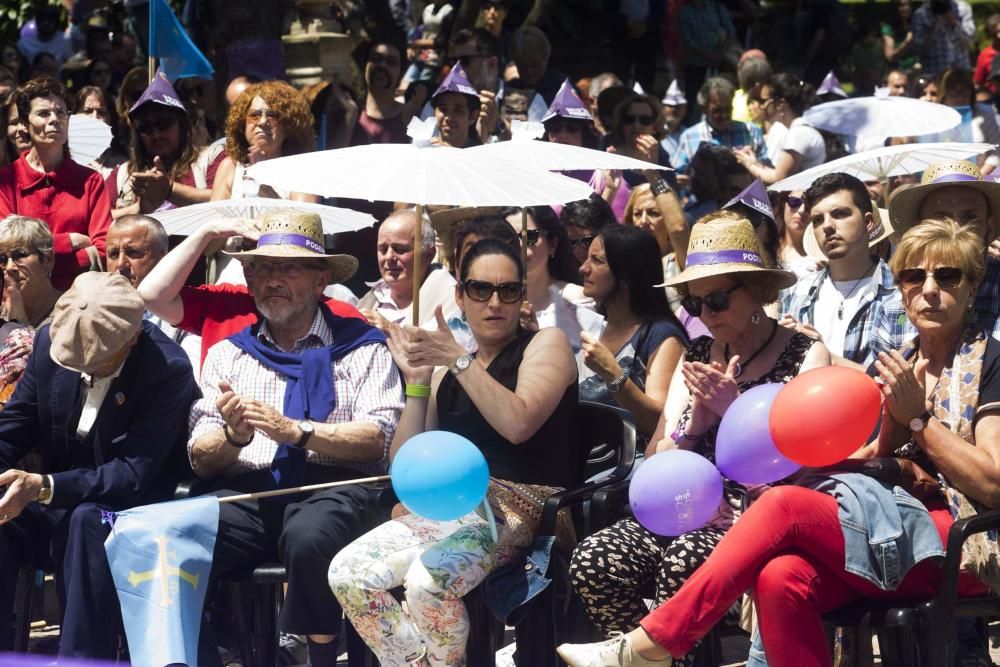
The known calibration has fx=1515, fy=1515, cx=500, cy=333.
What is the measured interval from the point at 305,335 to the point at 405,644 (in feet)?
4.16

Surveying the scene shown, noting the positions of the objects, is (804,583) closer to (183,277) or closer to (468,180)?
(468,180)

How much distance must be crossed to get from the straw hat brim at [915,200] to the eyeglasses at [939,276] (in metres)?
0.95

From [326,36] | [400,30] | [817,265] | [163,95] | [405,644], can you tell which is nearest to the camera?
[405,644]

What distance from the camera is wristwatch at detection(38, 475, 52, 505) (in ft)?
16.0

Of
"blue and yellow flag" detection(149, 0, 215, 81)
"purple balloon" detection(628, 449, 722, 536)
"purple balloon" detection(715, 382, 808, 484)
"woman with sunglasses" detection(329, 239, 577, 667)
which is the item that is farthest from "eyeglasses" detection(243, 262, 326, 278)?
"blue and yellow flag" detection(149, 0, 215, 81)

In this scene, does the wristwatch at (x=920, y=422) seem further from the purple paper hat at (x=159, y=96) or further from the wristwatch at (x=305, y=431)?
the purple paper hat at (x=159, y=96)

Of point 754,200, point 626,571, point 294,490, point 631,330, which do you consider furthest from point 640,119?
point 626,571

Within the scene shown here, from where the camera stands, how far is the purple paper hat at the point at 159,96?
24.1 feet

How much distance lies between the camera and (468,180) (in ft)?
15.8

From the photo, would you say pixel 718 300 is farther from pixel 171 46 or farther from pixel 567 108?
pixel 171 46

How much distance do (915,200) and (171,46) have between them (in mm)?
4483

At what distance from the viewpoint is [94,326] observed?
498cm

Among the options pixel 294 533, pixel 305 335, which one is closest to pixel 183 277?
pixel 305 335

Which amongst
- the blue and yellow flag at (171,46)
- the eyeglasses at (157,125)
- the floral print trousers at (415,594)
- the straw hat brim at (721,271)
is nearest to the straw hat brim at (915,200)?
the straw hat brim at (721,271)
